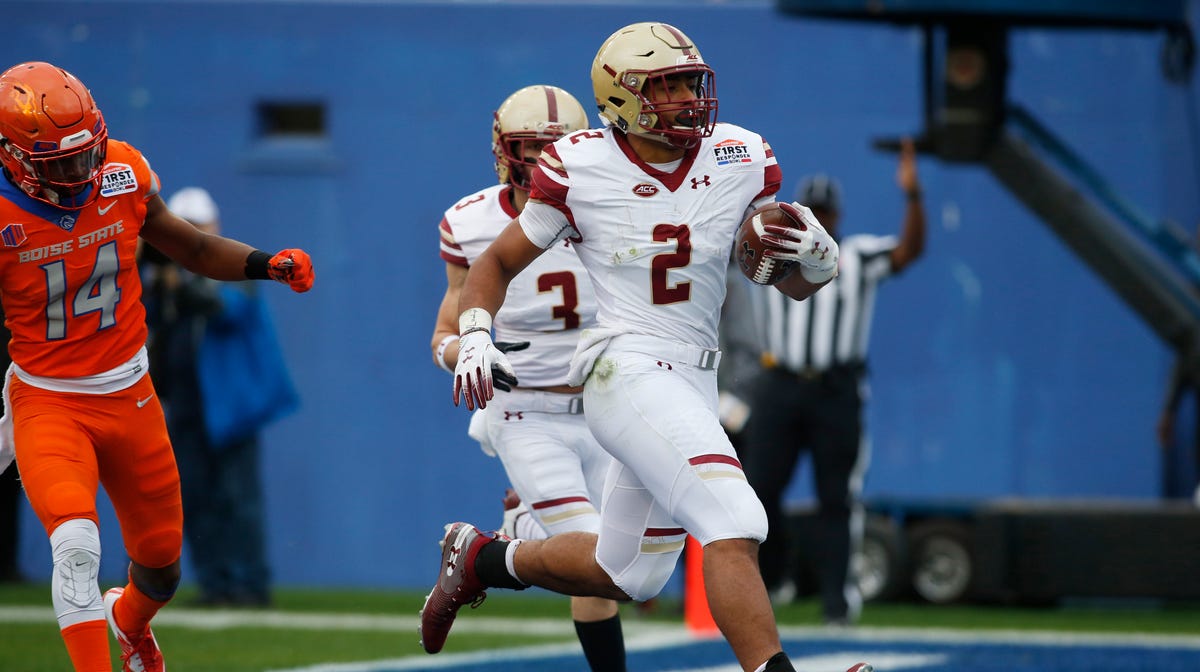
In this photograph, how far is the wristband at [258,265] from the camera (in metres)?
5.36

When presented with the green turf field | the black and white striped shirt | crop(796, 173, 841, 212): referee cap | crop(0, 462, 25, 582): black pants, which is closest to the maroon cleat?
the green turf field

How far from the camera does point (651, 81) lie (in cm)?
464

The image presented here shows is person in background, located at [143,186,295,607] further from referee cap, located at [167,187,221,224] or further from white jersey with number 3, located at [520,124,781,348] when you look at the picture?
white jersey with number 3, located at [520,124,781,348]

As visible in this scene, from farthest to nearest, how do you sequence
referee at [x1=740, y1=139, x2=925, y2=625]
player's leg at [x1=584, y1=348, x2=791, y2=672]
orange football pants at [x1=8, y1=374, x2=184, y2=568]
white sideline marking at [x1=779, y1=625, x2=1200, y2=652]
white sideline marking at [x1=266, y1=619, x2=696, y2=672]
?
1. referee at [x1=740, y1=139, x2=925, y2=625]
2. white sideline marking at [x1=779, y1=625, x2=1200, y2=652]
3. white sideline marking at [x1=266, y1=619, x2=696, y2=672]
4. orange football pants at [x1=8, y1=374, x2=184, y2=568]
5. player's leg at [x1=584, y1=348, x2=791, y2=672]

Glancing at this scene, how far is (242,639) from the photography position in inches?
297

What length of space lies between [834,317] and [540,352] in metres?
3.43

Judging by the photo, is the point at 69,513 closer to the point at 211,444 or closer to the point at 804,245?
the point at 804,245

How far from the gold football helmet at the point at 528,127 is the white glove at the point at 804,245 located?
1.01 metres

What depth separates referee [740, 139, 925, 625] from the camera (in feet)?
27.5

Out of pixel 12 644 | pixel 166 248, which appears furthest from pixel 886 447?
pixel 166 248

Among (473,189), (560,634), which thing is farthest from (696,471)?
(473,189)

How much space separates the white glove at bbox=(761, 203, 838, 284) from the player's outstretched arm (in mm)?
1479

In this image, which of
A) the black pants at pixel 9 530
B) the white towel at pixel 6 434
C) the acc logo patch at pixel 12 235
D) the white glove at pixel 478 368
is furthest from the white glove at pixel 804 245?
the black pants at pixel 9 530

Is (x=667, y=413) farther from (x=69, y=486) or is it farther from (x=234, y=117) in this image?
(x=234, y=117)
